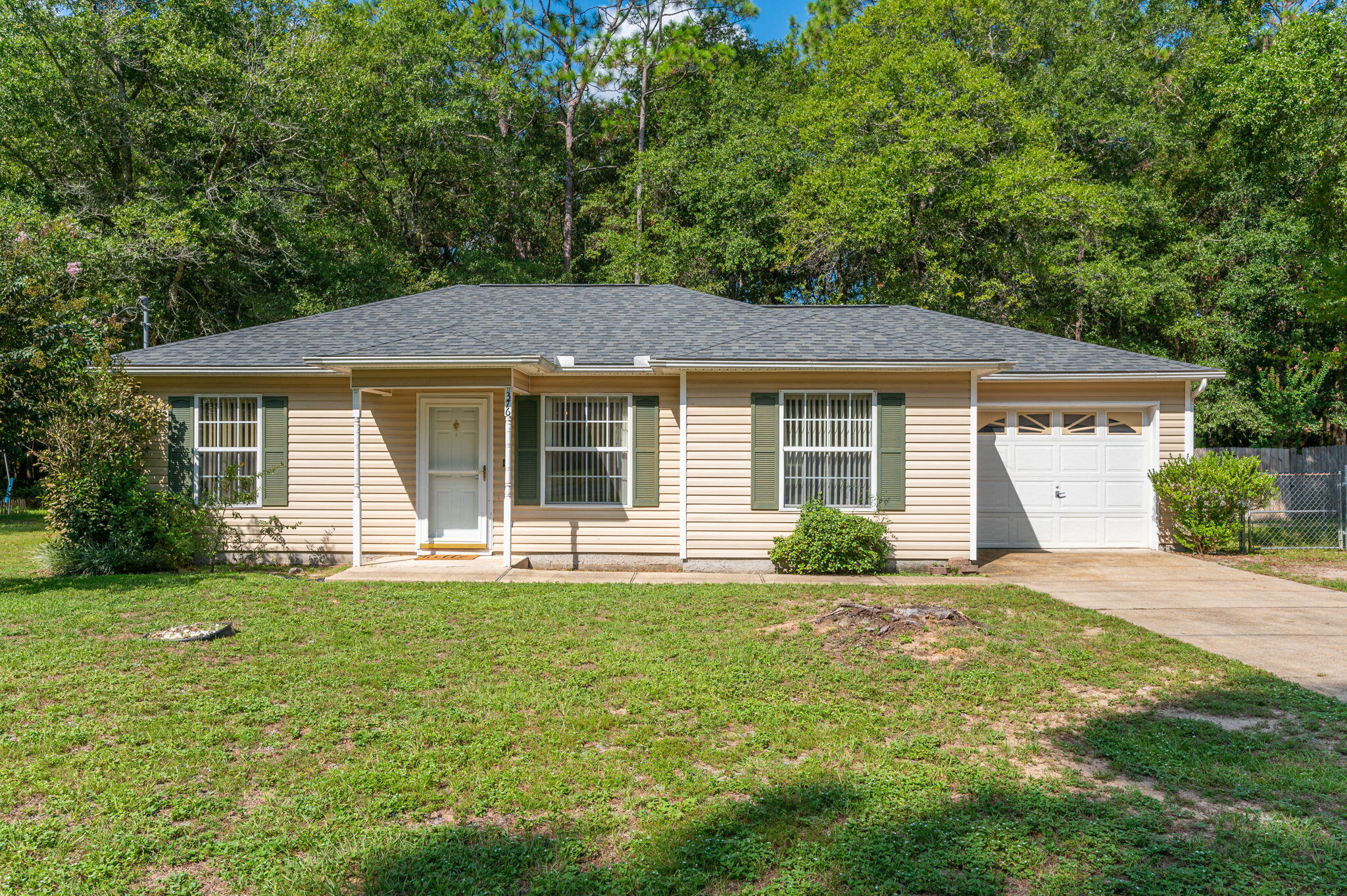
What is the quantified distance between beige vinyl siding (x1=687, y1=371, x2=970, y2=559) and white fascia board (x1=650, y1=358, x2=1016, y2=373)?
22cm

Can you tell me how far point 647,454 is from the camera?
34.9 feet

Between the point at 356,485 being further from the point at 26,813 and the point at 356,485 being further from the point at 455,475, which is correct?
the point at 26,813

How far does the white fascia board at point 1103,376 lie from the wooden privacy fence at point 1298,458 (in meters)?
4.74

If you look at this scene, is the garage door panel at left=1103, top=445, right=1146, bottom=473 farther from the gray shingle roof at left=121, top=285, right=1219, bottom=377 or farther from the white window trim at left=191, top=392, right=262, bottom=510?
the white window trim at left=191, top=392, right=262, bottom=510

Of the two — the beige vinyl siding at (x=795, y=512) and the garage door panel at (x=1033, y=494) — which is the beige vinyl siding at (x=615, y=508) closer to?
the beige vinyl siding at (x=795, y=512)

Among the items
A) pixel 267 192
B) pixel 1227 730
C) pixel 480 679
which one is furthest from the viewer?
pixel 267 192

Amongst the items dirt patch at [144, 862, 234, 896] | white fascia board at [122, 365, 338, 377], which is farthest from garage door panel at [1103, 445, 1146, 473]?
dirt patch at [144, 862, 234, 896]

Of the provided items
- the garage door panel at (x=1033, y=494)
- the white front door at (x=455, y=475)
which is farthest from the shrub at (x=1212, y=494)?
the white front door at (x=455, y=475)

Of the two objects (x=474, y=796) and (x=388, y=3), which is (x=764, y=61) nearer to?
(x=388, y=3)

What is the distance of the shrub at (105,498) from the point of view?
32.3 feet

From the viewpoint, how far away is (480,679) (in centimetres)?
531

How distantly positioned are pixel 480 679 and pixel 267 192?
18.4 metres

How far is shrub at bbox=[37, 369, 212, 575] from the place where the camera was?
984 centimetres

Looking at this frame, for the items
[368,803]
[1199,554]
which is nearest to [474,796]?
[368,803]
